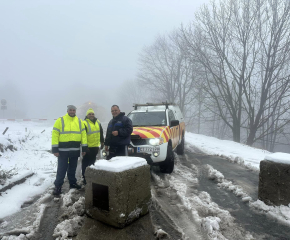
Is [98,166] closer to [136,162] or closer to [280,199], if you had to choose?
[136,162]

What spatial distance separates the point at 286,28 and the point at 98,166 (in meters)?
14.9

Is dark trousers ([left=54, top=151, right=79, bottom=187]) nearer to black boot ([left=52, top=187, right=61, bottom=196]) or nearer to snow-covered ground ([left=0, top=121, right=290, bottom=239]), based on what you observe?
black boot ([left=52, top=187, right=61, bottom=196])

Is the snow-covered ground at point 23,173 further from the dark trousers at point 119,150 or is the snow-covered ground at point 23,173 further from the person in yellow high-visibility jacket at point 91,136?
the dark trousers at point 119,150

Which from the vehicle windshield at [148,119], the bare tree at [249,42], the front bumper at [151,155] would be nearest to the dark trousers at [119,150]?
the front bumper at [151,155]

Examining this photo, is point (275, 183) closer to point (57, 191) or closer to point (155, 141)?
point (155, 141)

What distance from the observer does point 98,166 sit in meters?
3.04

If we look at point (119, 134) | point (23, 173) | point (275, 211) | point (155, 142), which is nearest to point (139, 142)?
point (155, 142)

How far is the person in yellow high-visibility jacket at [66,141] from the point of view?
15.0 feet

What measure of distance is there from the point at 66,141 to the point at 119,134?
1.18 meters

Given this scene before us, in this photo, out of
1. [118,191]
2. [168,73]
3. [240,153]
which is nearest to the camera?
[118,191]

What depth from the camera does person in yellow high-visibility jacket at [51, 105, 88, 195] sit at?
15.0 feet

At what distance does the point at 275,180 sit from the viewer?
145 inches

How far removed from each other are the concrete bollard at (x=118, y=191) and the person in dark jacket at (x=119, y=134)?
1.77 metres

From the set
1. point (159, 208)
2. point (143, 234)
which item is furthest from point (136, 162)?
point (159, 208)
